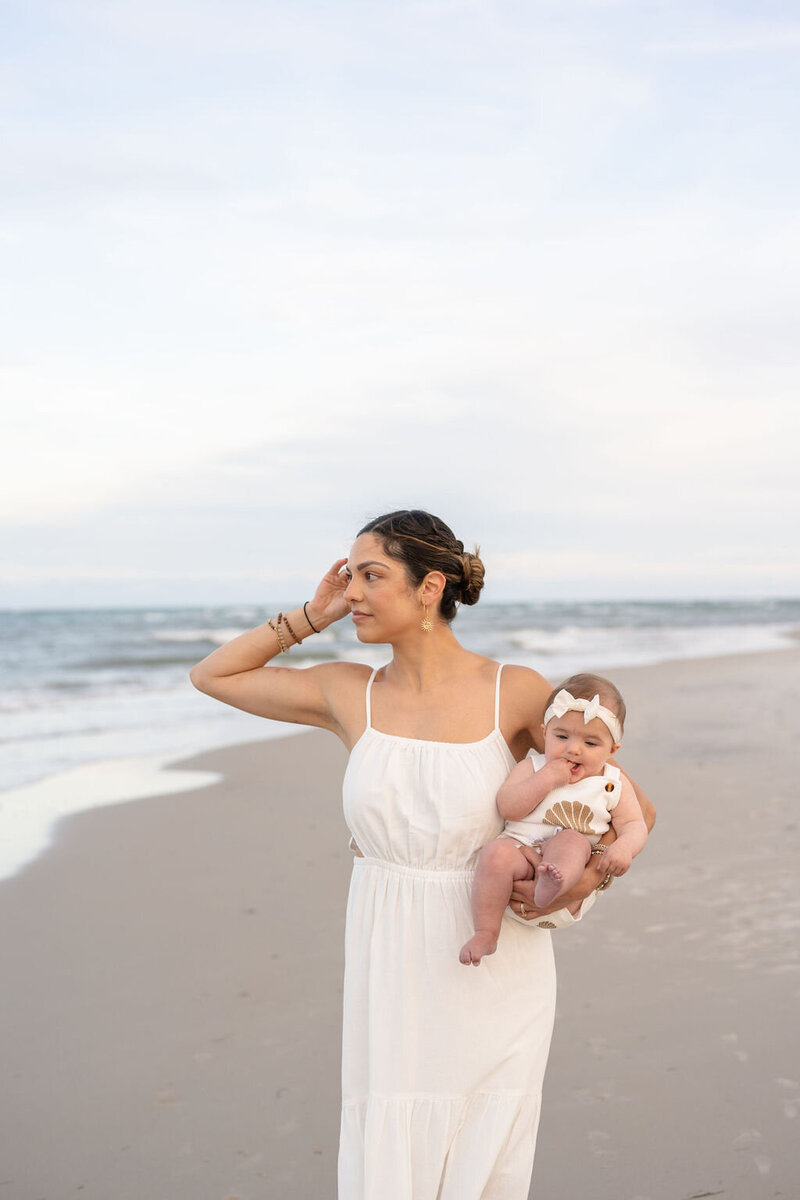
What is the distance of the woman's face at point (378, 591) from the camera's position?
2607 millimetres

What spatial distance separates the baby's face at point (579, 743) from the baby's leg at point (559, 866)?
16 centimetres

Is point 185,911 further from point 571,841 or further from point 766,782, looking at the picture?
point 766,782

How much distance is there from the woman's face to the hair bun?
0.55 ft

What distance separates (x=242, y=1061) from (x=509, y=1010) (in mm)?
2035

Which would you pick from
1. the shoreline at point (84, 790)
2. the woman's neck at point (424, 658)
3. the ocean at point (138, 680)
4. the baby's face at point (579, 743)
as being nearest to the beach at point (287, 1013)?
the shoreline at point (84, 790)

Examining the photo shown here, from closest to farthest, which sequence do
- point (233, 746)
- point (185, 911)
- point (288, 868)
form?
1. point (185, 911)
2. point (288, 868)
3. point (233, 746)

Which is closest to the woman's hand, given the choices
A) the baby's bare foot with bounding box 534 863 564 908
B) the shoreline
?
the baby's bare foot with bounding box 534 863 564 908

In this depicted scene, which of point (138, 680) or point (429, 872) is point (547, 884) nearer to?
point (429, 872)

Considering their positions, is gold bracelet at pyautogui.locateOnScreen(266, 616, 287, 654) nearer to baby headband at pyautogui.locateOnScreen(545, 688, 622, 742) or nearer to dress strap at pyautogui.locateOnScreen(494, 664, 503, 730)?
dress strap at pyautogui.locateOnScreen(494, 664, 503, 730)

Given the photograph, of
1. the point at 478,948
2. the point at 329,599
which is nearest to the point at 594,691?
the point at 478,948

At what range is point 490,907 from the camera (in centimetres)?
240

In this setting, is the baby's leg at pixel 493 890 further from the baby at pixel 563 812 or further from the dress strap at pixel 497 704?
the dress strap at pixel 497 704

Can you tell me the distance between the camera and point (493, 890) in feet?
7.86

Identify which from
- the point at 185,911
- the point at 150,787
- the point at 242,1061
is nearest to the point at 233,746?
the point at 150,787
